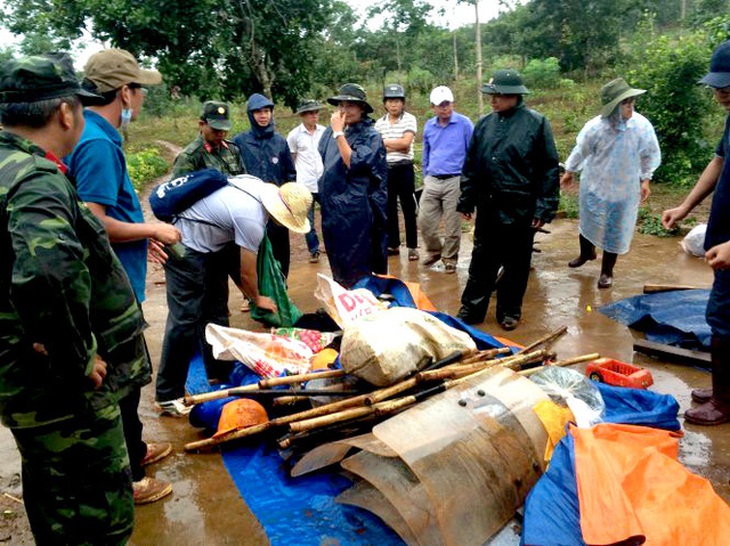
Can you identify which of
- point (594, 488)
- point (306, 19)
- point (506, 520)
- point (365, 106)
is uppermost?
point (306, 19)

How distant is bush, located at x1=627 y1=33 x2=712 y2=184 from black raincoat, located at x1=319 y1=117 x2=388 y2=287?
6.43 m

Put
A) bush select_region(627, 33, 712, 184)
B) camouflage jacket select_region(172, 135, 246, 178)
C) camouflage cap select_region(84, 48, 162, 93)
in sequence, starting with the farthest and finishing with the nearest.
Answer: bush select_region(627, 33, 712, 184) < camouflage jacket select_region(172, 135, 246, 178) < camouflage cap select_region(84, 48, 162, 93)

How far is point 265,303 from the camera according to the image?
3846 millimetres

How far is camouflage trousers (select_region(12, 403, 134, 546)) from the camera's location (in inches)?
74.7

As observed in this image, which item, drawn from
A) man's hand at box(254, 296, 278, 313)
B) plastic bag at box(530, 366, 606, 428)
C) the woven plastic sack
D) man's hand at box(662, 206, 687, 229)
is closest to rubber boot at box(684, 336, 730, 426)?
plastic bag at box(530, 366, 606, 428)

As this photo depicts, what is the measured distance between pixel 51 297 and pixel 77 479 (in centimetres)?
72

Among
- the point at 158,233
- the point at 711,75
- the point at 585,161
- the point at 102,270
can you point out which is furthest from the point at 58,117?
the point at 585,161

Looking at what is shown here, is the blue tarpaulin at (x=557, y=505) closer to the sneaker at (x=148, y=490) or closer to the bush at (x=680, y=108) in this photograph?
the sneaker at (x=148, y=490)

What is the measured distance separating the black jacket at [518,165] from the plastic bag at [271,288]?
182 centimetres

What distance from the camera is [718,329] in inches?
124

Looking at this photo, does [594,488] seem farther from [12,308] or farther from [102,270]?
[12,308]

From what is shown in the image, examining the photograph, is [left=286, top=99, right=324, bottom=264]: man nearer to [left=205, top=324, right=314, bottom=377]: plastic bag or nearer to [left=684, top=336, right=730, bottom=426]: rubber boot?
[left=205, top=324, right=314, bottom=377]: plastic bag

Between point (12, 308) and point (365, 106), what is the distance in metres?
3.78

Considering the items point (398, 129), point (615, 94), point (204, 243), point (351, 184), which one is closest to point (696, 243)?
point (615, 94)
